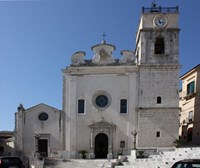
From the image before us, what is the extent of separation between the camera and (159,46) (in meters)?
28.2

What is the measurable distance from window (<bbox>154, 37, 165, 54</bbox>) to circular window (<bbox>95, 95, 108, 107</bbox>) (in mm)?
7288

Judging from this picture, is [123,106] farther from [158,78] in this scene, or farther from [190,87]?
[190,87]

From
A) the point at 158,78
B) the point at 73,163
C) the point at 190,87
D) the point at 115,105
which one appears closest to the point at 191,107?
the point at 190,87

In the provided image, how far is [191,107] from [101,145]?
34.0ft

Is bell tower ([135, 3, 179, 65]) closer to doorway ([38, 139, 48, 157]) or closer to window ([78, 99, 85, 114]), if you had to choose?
window ([78, 99, 85, 114])

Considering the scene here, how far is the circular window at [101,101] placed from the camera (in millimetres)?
28047

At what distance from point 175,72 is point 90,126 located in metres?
10.3

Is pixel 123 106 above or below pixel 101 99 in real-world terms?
below

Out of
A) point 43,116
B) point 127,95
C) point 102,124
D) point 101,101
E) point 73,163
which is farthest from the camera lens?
point 43,116

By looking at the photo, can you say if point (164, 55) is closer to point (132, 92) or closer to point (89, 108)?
point (132, 92)

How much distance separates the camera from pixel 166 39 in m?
27.5

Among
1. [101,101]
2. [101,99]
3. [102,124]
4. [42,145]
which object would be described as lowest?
[42,145]

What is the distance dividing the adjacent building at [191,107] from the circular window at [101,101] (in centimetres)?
879

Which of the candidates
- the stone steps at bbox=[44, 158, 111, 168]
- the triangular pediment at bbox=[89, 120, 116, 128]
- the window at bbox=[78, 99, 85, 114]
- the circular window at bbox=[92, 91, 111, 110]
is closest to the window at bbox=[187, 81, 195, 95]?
the circular window at bbox=[92, 91, 111, 110]
